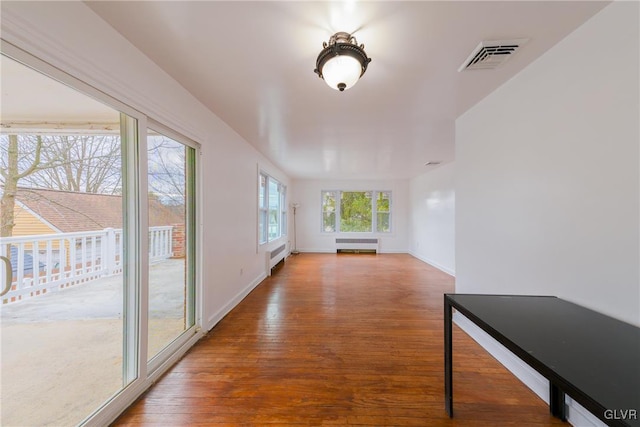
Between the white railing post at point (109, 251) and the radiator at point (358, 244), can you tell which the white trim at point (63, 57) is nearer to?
the white railing post at point (109, 251)

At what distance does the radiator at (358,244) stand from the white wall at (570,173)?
17.2 feet

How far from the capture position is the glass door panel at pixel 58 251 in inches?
44.0

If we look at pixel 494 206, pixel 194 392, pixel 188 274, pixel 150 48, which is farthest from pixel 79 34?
pixel 494 206

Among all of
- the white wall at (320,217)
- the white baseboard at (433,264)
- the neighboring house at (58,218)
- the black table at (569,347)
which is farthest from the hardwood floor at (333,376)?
the white wall at (320,217)

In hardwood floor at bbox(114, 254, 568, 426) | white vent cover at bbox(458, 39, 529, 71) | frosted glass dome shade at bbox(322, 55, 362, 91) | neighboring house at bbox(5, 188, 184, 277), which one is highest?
white vent cover at bbox(458, 39, 529, 71)

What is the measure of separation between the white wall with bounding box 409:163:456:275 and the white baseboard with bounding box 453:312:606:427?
8.36 feet

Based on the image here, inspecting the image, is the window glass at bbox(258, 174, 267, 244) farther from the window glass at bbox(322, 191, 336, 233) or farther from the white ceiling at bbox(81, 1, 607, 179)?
the window glass at bbox(322, 191, 336, 233)

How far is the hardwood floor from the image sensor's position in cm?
152

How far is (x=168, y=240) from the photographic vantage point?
2.11 metres

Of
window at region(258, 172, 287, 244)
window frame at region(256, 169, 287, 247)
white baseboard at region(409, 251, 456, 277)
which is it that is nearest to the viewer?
window frame at region(256, 169, 287, 247)

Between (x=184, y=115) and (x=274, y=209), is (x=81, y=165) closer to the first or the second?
(x=184, y=115)

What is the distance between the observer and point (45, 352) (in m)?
1.31

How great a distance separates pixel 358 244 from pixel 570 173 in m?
6.21

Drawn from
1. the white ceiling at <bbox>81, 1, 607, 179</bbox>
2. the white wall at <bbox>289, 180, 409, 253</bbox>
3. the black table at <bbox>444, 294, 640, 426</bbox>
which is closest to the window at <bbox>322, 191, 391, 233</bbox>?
the white wall at <bbox>289, 180, 409, 253</bbox>
